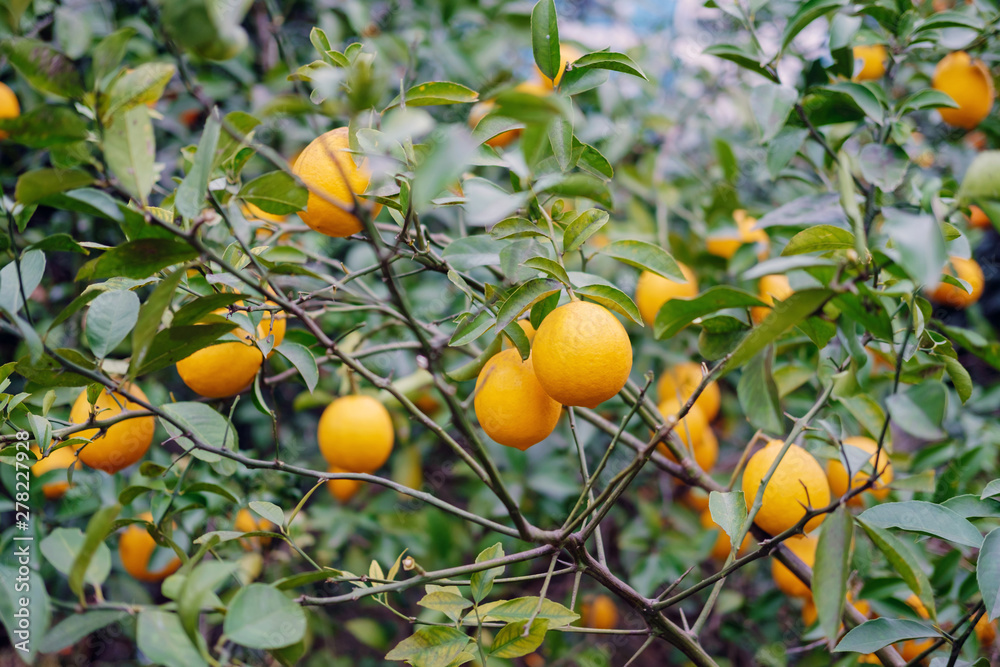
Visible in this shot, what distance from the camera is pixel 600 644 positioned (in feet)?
5.10

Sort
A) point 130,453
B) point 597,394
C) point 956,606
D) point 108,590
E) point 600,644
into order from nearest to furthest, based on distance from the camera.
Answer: point 597,394 → point 130,453 → point 956,606 → point 108,590 → point 600,644

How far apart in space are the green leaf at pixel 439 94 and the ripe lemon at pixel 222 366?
31 cm

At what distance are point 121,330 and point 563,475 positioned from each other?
3.08 ft

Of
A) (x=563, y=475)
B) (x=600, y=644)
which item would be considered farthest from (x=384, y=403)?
(x=600, y=644)

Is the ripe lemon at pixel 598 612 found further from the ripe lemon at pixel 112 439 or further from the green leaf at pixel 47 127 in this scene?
the green leaf at pixel 47 127

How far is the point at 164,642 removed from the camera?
1.61 feet

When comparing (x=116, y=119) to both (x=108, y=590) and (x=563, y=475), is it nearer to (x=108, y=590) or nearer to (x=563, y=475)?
(x=563, y=475)

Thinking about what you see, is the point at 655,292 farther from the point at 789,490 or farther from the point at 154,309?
the point at 154,309

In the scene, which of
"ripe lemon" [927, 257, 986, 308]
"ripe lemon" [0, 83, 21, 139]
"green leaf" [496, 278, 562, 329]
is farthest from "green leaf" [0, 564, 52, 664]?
"ripe lemon" [927, 257, 986, 308]

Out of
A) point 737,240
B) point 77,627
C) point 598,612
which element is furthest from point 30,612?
point 737,240

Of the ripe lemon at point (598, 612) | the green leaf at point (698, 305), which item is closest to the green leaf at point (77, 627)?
the green leaf at point (698, 305)

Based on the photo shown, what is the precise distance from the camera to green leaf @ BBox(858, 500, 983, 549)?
621 mm

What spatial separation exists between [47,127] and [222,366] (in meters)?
0.36

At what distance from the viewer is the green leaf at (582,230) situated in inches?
26.6
